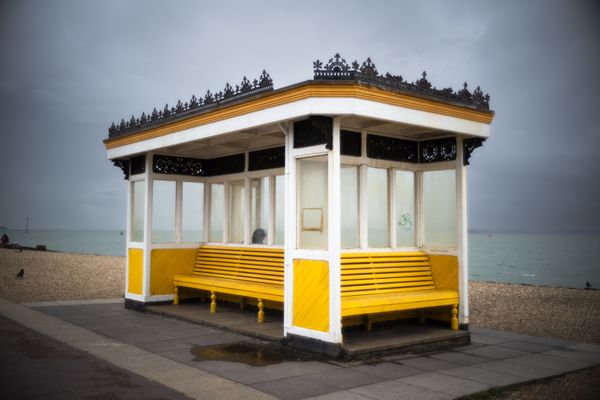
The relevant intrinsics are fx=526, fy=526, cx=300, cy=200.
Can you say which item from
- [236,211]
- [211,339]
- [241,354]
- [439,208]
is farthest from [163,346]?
[439,208]

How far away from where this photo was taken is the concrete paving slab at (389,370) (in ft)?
21.5

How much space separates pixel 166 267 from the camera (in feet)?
39.3

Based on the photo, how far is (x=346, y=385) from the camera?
19.9 feet

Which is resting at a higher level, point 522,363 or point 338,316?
point 338,316

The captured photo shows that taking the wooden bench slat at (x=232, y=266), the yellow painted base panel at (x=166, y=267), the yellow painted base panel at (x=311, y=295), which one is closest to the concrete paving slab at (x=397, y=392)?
the yellow painted base panel at (x=311, y=295)

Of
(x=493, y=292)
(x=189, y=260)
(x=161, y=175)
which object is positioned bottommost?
(x=493, y=292)

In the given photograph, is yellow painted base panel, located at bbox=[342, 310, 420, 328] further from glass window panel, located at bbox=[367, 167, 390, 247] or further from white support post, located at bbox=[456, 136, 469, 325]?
glass window panel, located at bbox=[367, 167, 390, 247]

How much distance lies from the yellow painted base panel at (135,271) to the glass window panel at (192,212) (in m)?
1.08

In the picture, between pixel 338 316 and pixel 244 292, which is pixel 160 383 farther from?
pixel 244 292

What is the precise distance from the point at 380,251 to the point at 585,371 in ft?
11.4

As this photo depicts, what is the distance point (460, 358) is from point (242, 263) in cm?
497

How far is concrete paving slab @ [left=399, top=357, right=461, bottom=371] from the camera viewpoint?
6.99 m

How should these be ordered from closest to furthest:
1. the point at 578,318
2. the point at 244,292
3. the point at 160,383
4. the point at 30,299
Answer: the point at 160,383 < the point at 244,292 < the point at 578,318 < the point at 30,299

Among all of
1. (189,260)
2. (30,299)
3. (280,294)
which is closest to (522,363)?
(280,294)
